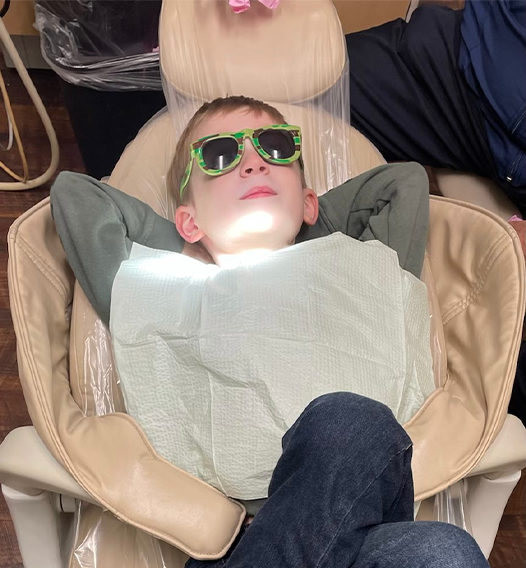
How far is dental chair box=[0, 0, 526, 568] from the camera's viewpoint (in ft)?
2.35

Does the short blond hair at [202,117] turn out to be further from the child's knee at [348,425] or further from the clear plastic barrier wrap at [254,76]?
the child's knee at [348,425]

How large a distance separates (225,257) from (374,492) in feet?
1.49

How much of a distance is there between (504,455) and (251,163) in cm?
56

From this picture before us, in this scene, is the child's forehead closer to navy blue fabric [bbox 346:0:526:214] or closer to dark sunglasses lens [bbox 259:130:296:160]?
dark sunglasses lens [bbox 259:130:296:160]

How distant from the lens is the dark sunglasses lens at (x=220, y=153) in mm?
985

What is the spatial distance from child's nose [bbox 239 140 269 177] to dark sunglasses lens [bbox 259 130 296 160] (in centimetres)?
2

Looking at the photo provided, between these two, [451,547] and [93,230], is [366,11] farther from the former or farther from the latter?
[451,547]

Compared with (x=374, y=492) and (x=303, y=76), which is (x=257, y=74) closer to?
(x=303, y=76)

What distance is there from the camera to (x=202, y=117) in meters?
1.07

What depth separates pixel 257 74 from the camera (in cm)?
118

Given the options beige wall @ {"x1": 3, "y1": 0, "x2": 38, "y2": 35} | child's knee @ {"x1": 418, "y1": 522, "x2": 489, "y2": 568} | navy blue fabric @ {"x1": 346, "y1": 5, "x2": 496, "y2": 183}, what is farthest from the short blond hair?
beige wall @ {"x1": 3, "y1": 0, "x2": 38, "y2": 35}

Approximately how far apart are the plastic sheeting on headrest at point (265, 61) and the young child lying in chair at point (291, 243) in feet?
0.39

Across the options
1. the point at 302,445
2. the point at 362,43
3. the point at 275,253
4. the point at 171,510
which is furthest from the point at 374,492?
the point at 362,43

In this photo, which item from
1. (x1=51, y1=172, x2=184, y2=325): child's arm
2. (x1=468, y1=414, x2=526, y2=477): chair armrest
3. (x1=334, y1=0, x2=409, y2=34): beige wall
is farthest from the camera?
(x1=334, y1=0, x2=409, y2=34): beige wall
